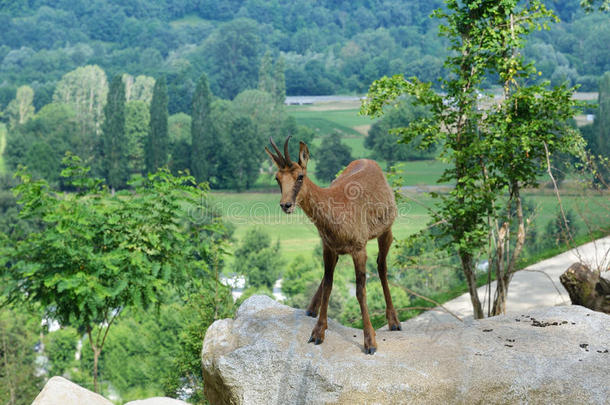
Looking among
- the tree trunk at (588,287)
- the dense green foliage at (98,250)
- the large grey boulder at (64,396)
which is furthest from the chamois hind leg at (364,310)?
the tree trunk at (588,287)

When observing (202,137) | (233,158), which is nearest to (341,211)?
(202,137)

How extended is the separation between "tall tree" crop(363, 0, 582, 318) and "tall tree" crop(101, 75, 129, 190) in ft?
198

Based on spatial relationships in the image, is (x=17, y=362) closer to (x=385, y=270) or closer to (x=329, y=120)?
(x=385, y=270)

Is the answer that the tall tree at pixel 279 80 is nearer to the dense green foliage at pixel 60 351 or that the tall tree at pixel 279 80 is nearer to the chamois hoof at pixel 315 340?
the dense green foliage at pixel 60 351

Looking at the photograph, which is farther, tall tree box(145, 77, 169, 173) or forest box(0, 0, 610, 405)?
tall tree box(145, 77, 169, 173)

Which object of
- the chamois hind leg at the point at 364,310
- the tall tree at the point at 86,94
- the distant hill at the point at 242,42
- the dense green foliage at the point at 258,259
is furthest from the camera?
the distant hill at the point at 242,42

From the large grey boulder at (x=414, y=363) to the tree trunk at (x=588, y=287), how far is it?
252 centimetres

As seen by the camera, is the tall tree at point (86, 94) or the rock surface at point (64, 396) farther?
the tall tree at point (86, 94)

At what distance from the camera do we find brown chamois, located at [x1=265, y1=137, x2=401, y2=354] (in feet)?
19.9

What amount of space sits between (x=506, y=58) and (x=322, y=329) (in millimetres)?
6008

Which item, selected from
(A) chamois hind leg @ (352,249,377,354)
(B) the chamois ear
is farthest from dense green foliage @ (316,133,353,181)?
(B) the chamois ear

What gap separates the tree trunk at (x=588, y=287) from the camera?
9.44 metres

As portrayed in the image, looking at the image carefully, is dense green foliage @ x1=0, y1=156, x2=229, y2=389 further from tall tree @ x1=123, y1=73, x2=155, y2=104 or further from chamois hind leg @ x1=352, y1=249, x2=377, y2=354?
tall tree @ x1=123, y1=73, x2=155, y2=104

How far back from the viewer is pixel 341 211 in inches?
254
